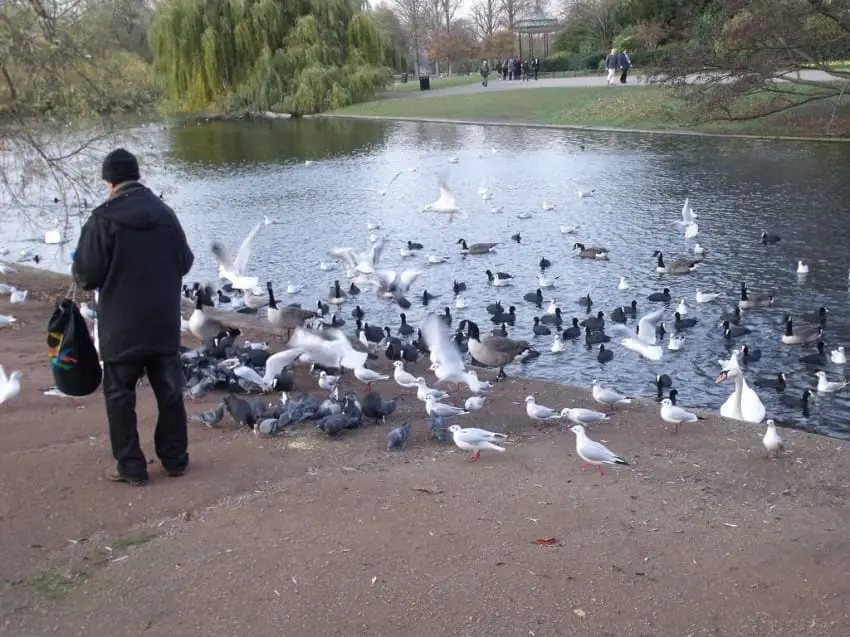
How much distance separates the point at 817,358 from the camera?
1158 centimetres

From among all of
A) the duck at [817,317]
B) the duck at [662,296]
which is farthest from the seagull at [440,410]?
the duck at [817,317]

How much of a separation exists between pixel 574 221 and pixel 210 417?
46.8 feet

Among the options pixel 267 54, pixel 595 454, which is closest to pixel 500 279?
pixel 595 454

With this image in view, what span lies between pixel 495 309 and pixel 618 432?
18.4ft

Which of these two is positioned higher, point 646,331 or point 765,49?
point 765,49

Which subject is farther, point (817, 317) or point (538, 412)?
point (817, 317)

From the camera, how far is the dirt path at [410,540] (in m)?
4.55

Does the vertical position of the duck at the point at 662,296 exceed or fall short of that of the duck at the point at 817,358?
it exceeds it

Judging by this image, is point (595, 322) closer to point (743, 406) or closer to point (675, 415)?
point (743, 406)

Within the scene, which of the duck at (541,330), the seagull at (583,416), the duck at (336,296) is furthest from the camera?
the duck at (336,296)

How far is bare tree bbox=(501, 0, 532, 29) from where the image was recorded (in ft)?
281

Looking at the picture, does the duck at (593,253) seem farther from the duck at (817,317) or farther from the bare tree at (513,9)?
the bare tree at (513,9)

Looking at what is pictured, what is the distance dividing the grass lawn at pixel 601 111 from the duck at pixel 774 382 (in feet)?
65.0

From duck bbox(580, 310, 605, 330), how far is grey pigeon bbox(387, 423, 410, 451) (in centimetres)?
619
